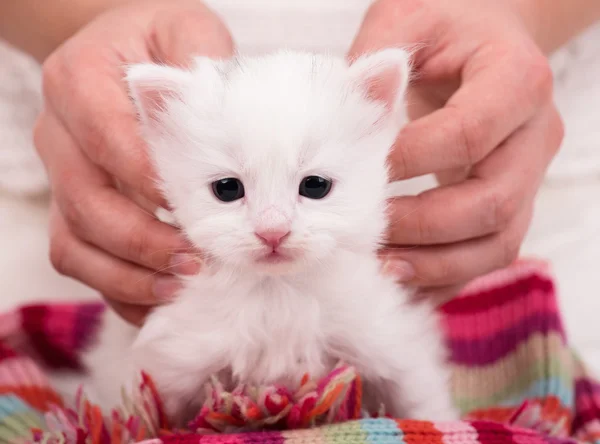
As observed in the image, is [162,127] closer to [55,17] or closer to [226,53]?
[226,53]

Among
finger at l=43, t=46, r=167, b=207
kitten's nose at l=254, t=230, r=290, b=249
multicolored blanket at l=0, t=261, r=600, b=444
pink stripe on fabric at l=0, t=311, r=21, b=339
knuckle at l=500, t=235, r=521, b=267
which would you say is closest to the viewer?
kitten's nose at l=254, t=230, r=290, b=249

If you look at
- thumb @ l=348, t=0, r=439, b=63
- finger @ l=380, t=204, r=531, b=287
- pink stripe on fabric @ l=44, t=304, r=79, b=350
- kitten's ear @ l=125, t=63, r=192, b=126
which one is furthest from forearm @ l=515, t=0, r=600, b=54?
pink stripe on fabric @ l=44, t=304, r=79, b=350

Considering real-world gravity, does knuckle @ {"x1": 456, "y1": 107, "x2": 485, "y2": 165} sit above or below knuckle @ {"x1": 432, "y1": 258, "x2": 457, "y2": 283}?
above

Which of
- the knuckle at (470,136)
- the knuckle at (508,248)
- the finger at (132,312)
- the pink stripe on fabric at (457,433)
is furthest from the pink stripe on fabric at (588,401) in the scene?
the finger at (132,312)

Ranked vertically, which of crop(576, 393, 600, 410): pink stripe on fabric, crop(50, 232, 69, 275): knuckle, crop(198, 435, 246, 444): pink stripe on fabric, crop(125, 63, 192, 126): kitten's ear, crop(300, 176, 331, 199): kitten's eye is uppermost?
crop(125, 63, 192, 126): kitten's ear

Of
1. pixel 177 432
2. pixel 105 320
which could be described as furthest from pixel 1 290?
pixel 177 432

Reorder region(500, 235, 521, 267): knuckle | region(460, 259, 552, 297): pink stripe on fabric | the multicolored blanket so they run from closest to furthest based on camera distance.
Answer: the multicolored blanket < region(500, 235, 521, 267): knuckle < region(460, 259, 552, 297): pink stripe on fabric

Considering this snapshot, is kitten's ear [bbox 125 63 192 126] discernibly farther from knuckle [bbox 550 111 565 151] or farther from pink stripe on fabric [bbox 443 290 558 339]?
pink stripe on fabric [bbox 443 290 558 339]
